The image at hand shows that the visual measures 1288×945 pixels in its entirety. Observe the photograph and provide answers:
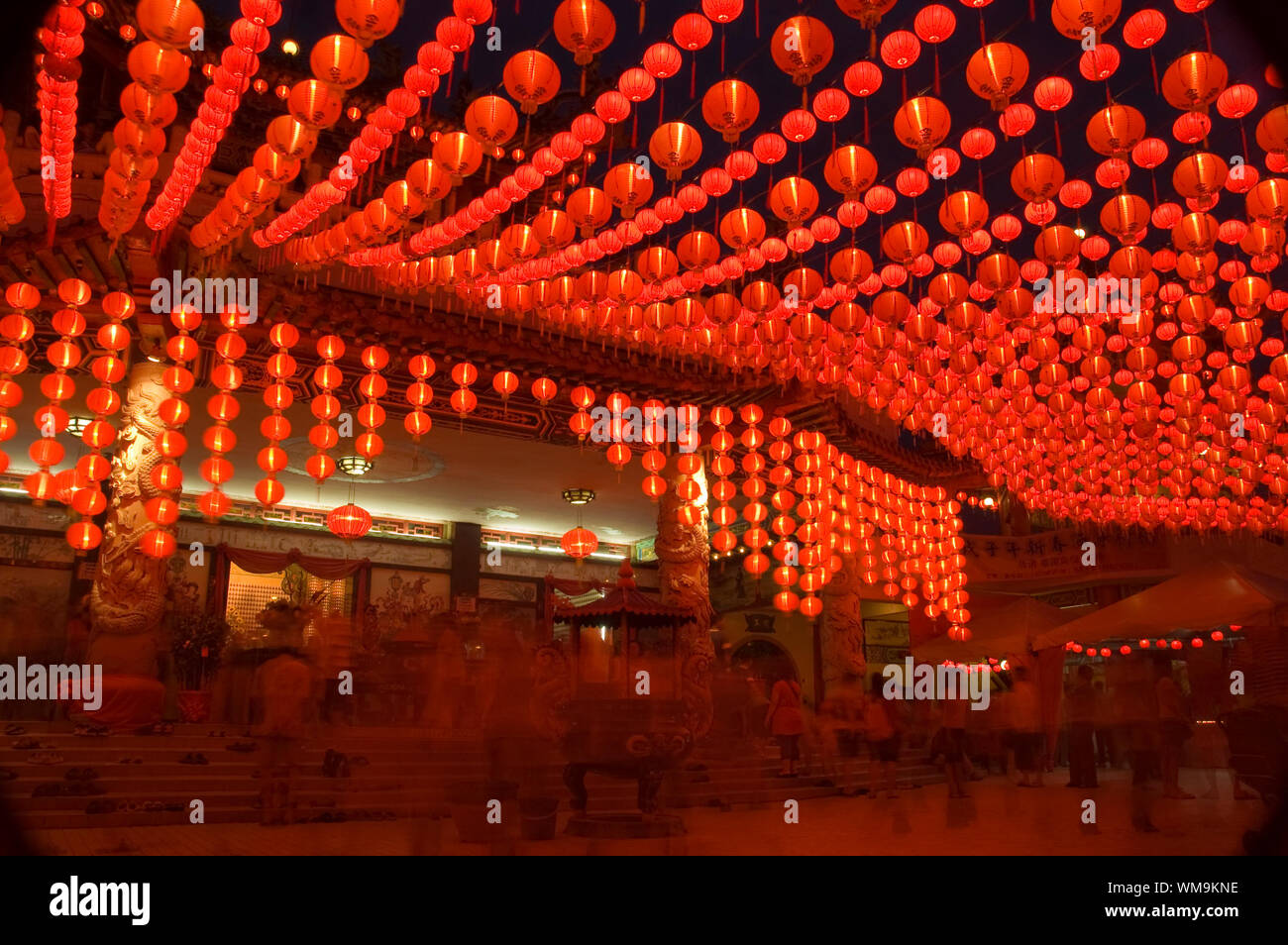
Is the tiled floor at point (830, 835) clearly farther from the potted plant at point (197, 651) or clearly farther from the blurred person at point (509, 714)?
the potted plant at point (197, 651)

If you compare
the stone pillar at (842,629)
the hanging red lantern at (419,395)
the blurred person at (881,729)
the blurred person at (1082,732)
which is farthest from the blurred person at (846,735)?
the hanging red lantern at (419,395)

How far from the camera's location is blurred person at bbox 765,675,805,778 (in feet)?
32.1

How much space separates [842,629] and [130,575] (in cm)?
924

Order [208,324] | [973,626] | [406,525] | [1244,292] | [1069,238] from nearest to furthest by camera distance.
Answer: [1069,238] < [1244,292] < [208,324] < [973,626] < [406,525]

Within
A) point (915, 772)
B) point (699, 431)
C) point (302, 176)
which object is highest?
point (302, 176)

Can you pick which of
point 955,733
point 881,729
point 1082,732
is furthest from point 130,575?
point 1082,732

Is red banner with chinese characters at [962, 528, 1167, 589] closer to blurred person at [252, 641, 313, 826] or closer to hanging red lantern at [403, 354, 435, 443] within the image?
hanging red lantern at [403, 354, 435, 443]

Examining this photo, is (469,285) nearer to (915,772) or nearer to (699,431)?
(699,431)

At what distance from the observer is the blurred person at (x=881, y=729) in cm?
847

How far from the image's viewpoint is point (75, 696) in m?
8.53

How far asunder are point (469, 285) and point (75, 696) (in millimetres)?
5428

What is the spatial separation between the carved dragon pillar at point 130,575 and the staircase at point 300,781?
0.81 m

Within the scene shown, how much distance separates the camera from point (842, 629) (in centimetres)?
1326

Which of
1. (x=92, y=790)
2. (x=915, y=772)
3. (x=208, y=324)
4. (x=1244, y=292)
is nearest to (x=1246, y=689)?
(x=915, y=772)
